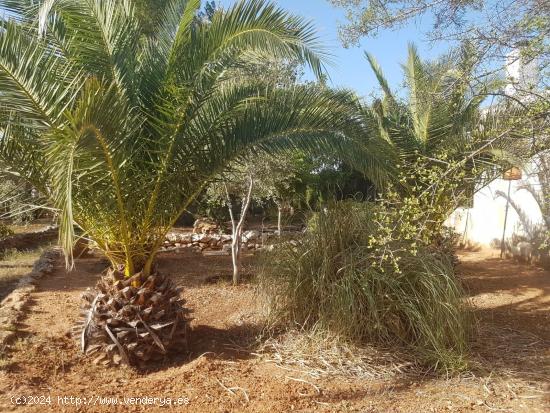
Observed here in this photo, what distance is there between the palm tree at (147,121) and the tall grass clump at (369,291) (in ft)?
3.09

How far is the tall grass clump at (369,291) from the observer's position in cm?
480

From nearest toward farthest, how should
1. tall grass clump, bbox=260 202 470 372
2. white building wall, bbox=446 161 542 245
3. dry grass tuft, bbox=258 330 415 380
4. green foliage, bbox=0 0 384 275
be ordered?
green foliage, bbox=0 0 384 275 → dry grass tuft, bbox=258 330 415 380 → tall grass clump, bbox=260 202 470 372 → white building wall, bbox=446 161 542 245

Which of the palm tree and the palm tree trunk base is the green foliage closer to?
the palm tree

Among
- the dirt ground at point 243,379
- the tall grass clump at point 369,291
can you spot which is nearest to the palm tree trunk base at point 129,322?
the dirt ground at point 243,379

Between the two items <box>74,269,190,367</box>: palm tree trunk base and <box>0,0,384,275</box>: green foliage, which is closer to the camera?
<box>0,0,384,275</box>: green foliage

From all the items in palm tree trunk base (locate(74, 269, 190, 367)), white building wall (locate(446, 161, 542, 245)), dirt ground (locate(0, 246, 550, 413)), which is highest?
white building wall (locate(446, 161, 542, 245))

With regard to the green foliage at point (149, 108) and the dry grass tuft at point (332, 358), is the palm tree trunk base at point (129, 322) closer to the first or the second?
the green foliage at point (149, 108)

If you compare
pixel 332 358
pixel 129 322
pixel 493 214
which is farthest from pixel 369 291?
pixel 493 214

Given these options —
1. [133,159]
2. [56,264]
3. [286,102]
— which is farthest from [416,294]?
[56,264]

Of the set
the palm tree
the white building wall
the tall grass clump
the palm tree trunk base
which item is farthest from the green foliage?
the white building wall

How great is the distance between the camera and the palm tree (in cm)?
406

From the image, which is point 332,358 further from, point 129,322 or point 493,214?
point 493,214

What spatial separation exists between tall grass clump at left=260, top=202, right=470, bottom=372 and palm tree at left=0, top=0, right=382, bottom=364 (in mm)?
943

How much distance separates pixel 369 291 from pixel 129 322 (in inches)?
91.6
